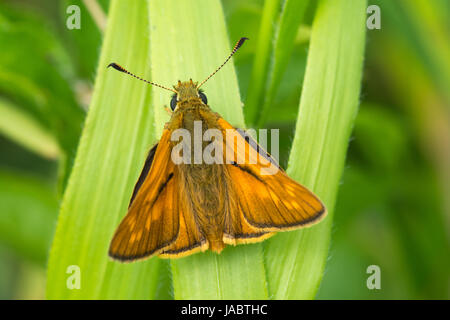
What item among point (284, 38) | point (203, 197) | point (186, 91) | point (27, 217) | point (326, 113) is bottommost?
point (203, 197)

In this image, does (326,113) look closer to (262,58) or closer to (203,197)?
(262,58)

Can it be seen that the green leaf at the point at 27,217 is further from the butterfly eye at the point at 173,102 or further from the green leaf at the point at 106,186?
the butterfly eye at the point at 173,102

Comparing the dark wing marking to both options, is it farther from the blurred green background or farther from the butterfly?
the blurred green background

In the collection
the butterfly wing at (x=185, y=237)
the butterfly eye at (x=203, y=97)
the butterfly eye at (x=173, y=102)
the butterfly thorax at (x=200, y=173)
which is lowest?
the butterfly wing at (x=185, y=237)

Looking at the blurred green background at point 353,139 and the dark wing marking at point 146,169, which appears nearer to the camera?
the dark wing marking at point 146,169

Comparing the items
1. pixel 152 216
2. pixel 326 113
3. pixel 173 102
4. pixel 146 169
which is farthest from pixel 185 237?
pixel 326 113

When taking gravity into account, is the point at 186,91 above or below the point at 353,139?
below

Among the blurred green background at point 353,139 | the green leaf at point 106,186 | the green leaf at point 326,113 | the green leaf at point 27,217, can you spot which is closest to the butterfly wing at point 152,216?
the green leaf at point 106,186
